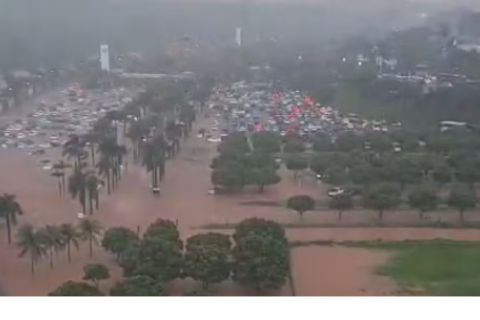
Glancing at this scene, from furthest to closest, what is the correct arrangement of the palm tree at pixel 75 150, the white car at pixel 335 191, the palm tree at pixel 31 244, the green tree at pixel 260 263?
1. the white car at pixel 335 191
2. the palm tree at pixel 75 150
3. the palm tree at pixel 31 244
4. the green tree at pixel 260 263

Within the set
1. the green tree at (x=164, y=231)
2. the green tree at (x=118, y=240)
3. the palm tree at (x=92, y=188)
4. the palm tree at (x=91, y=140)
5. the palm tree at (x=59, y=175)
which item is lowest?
the green tree at (x=118, y=240)

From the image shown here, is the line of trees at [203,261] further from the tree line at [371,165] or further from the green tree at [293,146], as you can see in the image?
the green tree at [293,146]

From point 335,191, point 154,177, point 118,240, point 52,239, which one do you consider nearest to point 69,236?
point 52,239

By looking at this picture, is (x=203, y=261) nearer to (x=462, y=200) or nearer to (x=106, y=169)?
(x=106, y=169)

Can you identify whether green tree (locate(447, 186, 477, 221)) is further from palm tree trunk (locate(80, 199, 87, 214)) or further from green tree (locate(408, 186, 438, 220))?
palm tree trunk (locate(80, 199, 87, 214))

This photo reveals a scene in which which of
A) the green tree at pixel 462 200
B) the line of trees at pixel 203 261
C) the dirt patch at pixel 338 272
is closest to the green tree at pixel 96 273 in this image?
the line of trees at pixel 203 261
